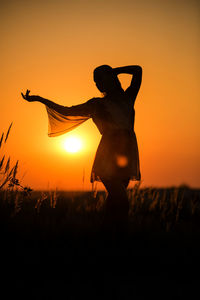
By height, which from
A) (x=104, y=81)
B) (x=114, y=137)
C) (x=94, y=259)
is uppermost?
(x=104, y=81)

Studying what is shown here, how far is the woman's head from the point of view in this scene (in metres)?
4.29

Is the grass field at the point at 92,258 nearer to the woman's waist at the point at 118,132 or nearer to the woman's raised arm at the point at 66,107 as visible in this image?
the woman's raised arm at the point at 66,107

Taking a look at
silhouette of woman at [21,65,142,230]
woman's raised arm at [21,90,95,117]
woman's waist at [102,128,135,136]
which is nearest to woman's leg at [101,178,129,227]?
silhouette of woman at [21,65,142,230]

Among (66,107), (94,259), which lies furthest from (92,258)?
(66,107)

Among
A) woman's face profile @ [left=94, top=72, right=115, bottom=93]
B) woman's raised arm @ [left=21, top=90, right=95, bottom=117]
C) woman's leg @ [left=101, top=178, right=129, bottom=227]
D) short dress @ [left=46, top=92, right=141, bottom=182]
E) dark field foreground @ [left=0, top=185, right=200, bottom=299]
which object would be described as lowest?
dark field foreground @ [left=0, top=185, right=200, bottom=299]

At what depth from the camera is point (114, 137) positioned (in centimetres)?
427

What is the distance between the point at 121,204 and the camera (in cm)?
418

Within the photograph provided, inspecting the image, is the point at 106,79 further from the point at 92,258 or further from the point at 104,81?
the point at 92,258

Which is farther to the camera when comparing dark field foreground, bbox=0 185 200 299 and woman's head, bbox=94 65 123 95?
woman's head, bbox=94 65 123 95

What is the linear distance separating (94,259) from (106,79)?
201cm

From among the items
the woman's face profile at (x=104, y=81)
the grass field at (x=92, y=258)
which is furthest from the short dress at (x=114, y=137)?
the grass field at (x=92, y=258)

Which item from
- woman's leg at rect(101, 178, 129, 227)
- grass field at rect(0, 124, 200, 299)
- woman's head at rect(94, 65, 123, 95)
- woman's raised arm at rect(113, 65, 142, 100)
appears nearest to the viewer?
grass field at rect(0, 124, 200, 299)

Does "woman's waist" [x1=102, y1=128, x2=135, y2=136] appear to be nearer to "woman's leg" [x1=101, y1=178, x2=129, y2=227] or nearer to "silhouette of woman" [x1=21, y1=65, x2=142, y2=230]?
"silhouette of woman" [x1=21, y1=65, x2=142, y2=230]

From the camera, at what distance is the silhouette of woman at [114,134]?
13.8ft
